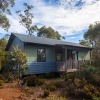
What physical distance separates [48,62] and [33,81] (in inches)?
277

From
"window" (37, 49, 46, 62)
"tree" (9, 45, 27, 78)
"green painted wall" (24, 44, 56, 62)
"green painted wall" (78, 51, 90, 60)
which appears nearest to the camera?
"tree" (9, 45, 27, 78)

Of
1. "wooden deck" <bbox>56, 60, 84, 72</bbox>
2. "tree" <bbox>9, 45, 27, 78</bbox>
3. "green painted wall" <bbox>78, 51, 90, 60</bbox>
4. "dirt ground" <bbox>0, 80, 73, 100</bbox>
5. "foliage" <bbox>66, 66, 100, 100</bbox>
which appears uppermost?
"green painted wall" <bbox>78, 51, 90, 60</bbox>

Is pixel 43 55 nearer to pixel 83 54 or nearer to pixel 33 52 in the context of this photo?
pixel 33 52

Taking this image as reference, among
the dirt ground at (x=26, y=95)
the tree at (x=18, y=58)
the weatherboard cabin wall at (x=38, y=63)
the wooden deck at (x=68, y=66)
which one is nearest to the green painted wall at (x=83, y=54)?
the wooden deck at (x=68, y=66)

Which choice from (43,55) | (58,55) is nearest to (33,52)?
(43,55)

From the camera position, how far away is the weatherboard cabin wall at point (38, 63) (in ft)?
66.1

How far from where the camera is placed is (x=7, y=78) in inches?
693

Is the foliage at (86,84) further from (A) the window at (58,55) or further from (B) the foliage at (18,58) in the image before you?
(A) the window at (58,55)

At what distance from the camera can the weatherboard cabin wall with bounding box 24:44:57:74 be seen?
794 inches

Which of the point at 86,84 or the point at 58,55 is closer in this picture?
the point at 86,84

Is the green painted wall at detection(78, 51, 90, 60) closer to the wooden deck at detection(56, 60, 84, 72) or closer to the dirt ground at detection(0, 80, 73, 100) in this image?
the wooden deck at detection(56, 60, 84, 72)

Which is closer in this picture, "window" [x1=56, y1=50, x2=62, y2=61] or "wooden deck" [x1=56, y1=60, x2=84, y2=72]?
"wooden deck" [x1=56, y1=60, x2=84, y2=72]

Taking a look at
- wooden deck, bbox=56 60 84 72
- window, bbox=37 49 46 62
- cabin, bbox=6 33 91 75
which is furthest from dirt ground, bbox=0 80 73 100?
wooden deck, bbox=56 60 84 72

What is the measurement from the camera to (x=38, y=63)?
21.0 meters
